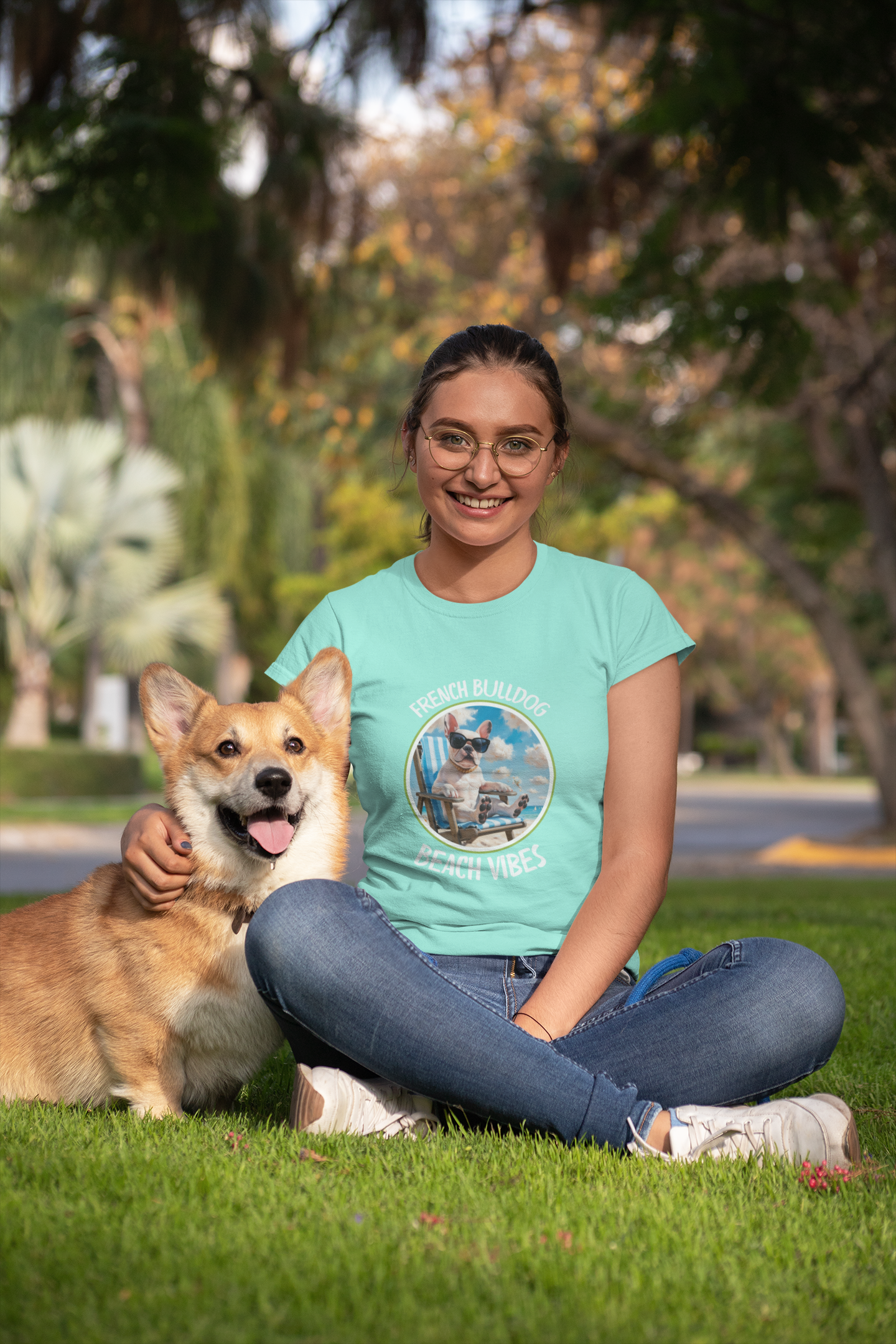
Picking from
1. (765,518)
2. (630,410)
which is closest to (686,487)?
(630,410)

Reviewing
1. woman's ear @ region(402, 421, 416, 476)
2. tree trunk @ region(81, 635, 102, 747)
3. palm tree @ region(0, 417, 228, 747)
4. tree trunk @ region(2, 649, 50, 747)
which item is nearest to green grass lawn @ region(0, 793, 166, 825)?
tree trunk @ region(2, 649, 50, 747)

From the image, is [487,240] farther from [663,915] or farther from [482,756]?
[482,756]

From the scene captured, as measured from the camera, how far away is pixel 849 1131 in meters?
2.63

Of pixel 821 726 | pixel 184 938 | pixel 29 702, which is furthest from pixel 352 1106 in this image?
pixel 821 726

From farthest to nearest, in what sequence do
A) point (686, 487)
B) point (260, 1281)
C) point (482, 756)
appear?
1. point (686, 487)
2. point (482, 756)
3. point (260, 1281)

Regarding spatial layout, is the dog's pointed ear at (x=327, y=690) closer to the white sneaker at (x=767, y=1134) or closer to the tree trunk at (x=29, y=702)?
the white sneaker at (x=767, y=1134)

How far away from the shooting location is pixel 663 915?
286 inches

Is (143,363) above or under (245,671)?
above

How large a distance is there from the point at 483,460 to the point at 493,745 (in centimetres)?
69

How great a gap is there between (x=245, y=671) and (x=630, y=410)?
2211 cm

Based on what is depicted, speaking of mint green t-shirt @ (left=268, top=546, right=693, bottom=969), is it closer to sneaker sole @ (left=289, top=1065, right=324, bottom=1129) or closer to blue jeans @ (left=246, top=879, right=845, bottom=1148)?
blue jeans @ (left=246, top=879, right=845, bottom=1148)

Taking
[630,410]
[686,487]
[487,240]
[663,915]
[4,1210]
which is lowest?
[663,915]

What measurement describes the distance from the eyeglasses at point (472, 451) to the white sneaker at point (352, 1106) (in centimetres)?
145

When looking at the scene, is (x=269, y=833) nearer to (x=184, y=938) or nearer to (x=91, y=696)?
(x=184, y=938)
